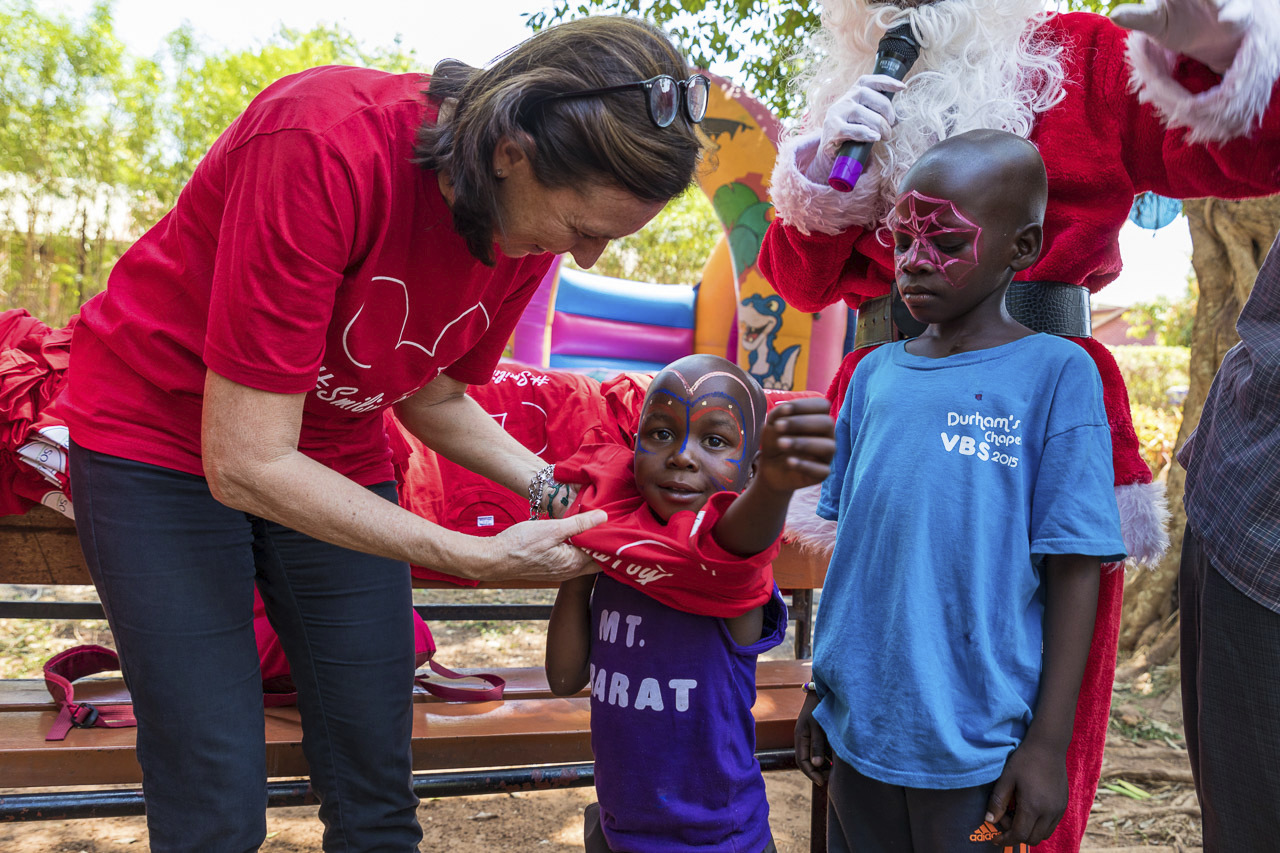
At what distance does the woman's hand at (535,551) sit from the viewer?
145 cm

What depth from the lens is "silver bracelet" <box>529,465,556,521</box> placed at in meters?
1.80

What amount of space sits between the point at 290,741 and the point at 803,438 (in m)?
1.61

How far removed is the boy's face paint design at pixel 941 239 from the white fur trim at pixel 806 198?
24 centimetres

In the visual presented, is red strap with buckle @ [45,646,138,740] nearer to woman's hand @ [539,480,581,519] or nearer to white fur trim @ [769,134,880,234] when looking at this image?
woman's hand @ [539,480,581,519]

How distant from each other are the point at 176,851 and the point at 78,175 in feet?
34.4

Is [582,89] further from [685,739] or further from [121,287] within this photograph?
[685,739]

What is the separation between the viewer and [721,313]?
618 centimetres

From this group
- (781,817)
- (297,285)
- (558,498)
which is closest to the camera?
(297,285)

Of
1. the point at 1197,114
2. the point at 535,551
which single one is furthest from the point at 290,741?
the point at 1197,114

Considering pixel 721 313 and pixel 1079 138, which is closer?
pixel 1079 138

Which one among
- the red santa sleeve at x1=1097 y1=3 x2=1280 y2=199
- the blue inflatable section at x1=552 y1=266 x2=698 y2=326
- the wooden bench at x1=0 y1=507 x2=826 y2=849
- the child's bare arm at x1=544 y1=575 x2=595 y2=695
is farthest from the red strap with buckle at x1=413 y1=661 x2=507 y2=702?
the blue inflatable section at x1=552 y1=266 x2=698 y2=326

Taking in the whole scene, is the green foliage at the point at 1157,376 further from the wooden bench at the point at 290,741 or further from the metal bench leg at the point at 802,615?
the wooden bench at the point at 290,741

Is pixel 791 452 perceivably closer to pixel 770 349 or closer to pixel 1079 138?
pixel 1079 138

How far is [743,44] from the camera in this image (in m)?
4.70
